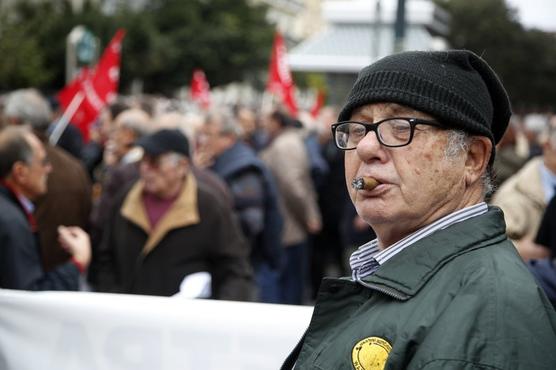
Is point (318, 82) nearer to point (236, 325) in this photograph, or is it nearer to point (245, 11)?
point (245, 11)

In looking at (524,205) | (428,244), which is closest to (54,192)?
(524,205)

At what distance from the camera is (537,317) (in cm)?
192

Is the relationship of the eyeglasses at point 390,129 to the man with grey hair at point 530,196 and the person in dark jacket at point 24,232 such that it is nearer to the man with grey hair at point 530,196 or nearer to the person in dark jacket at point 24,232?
the person in dark jacket at point 24,232

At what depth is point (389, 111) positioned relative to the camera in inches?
86.7

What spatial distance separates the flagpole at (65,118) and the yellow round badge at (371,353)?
24.9ft

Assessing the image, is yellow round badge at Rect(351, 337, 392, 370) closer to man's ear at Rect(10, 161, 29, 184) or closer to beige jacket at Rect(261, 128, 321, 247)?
man's ear at Rect(10, 161, 29, 184)

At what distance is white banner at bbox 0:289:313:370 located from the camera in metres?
3.14

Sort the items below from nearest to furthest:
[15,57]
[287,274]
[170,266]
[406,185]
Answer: [406,185], [170,266], [287,274], [15,57]

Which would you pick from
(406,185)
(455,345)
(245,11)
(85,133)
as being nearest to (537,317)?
(455,345)

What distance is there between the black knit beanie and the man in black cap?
3214 millimetres

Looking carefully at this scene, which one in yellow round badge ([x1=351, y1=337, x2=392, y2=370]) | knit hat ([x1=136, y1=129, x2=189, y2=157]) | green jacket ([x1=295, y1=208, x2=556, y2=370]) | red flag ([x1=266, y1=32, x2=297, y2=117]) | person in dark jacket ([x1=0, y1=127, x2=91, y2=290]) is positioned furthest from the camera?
red flag ([x1=266, y1=32, x2=297, y2=117])

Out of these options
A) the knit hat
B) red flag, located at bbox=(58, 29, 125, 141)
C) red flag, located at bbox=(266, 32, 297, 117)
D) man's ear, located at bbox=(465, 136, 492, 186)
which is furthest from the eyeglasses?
red flag, located at bbox=(266, 32, 297, 117)

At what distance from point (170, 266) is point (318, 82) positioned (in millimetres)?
46770

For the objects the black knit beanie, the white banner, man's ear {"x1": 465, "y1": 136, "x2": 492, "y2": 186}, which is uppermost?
the black knit beanie
